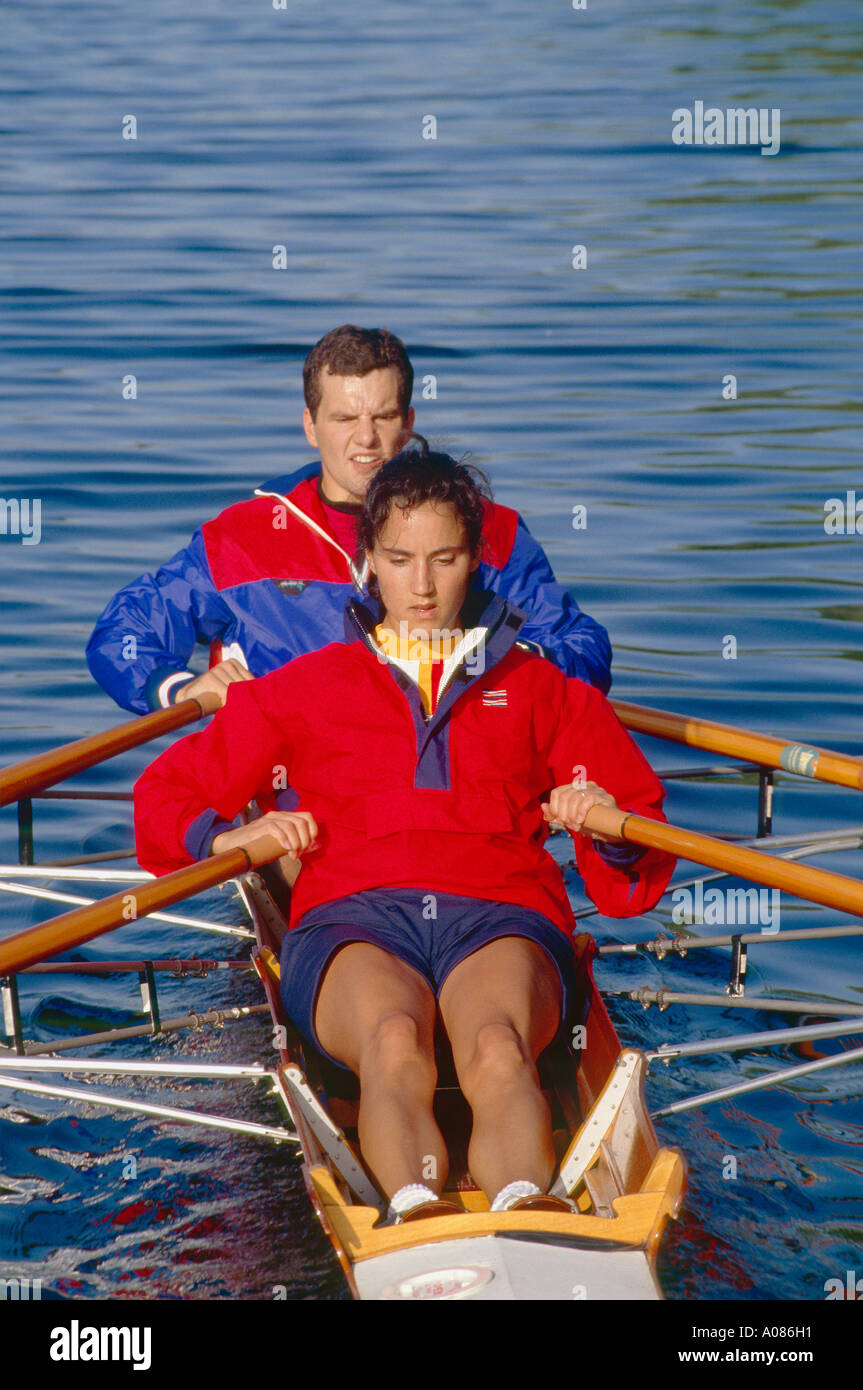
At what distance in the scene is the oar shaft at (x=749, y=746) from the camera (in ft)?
15.8

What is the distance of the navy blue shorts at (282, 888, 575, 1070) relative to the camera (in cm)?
388

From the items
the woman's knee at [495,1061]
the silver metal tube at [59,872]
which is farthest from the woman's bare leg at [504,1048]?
the silver metal tube at [59,872]

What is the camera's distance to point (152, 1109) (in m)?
4.21

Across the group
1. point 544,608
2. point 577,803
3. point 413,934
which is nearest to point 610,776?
point 577,803

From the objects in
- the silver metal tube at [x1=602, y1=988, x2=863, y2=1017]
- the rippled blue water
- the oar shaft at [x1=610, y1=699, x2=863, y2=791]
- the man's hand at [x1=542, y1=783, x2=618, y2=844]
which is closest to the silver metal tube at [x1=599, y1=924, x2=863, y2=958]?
the silver metal tube at [x1=602, y1=988, x2=863, y2=1017]

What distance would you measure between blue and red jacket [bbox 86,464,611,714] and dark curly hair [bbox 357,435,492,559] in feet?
2.86

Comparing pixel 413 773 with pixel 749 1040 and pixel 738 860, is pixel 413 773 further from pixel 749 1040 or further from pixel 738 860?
pixel 749 1040

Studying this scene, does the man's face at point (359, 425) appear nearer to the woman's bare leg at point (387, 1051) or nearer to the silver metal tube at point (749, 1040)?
the woman's bare leg at point (387, 1051)

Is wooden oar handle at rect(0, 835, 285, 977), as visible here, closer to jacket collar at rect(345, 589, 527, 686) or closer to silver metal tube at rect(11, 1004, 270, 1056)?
jacket collar at rect(345, 589, 527, 686)

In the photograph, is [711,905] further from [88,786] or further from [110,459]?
[110,459]

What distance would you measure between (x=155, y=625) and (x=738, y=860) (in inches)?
80.6

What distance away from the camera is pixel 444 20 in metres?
27.6
